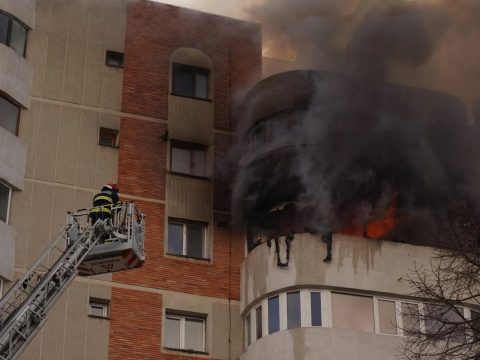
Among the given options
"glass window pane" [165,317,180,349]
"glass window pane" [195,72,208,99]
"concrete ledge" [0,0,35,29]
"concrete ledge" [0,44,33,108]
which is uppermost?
"concrete ledge" [0,0,35,29]

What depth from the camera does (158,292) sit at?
31219mm

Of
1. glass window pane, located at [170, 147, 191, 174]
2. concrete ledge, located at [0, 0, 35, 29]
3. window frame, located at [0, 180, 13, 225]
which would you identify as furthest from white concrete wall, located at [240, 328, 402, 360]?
concrete ledge, located at [0, 0, 35, 29]

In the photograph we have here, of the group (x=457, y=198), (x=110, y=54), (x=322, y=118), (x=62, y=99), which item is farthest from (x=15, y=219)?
(x=457, y=198)

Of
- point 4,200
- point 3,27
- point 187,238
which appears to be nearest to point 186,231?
point 187,238

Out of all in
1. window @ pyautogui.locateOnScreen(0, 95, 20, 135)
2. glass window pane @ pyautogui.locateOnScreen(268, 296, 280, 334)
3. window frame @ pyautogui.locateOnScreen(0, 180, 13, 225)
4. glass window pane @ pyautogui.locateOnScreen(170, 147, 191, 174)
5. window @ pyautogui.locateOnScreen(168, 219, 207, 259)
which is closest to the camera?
glass window pane @ pyautogui.locateOnScreen(268, 296, 280, 334)

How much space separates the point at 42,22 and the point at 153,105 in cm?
370

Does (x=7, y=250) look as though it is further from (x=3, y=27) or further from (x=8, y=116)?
(x=3, y=27)

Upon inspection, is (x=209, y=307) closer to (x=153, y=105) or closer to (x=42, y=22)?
(x=153, y=105)

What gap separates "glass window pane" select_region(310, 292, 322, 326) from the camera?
96.7ft

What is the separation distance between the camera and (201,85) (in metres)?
35.0

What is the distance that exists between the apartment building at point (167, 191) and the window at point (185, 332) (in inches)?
1.4

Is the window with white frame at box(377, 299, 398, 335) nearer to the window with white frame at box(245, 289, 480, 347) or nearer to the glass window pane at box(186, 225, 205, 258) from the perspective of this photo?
the window with white frame at box(245, 289, 480, 347)

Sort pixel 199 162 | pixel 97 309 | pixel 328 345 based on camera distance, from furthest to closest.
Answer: pixel 199 162 → pixel 97 309 → pixel 328 345

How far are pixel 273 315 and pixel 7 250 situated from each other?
21.4ft
